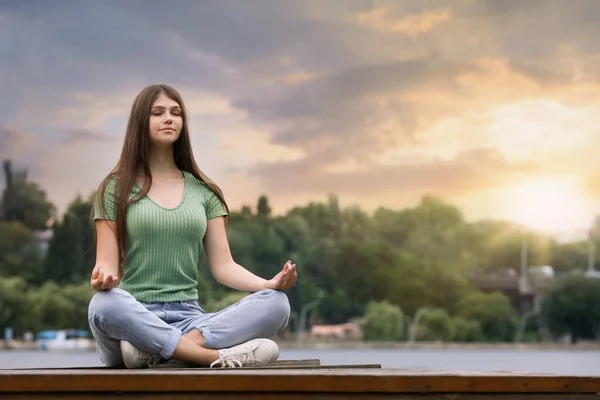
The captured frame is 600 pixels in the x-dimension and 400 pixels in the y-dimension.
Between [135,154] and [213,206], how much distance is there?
1.31 ft

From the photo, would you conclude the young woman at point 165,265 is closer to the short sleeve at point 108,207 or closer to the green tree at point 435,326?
the short sleeve at point 108,207

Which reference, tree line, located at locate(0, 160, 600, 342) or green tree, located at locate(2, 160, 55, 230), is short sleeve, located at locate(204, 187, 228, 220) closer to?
tree line, located at locate(0, 160, 600, 342)

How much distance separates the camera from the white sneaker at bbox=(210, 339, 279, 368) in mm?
4180

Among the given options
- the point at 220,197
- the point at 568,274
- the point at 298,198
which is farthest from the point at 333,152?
the point at 220,197

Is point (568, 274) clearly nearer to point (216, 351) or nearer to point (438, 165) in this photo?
point (438, 165)

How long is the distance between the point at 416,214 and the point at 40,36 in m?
40.8

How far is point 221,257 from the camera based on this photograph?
4633 mm

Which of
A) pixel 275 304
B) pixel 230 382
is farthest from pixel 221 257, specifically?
pixel 230 382

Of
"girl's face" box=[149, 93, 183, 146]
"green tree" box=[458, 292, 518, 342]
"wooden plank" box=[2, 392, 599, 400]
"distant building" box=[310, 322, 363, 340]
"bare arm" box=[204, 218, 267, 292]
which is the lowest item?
"distant building" box=[310, 322, 363, 340]

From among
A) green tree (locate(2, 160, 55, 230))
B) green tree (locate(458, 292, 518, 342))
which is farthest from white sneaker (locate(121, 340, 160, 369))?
green tree (locate(2, 160, 55, 230))

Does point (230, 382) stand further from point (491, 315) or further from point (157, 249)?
point (491, 315)

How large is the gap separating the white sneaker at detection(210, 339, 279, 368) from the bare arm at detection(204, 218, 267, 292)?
34 cm

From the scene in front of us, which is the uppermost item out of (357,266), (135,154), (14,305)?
(135,154)

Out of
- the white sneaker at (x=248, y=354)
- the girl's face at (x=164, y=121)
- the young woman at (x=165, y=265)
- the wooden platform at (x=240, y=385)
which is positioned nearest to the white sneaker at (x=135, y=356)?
the young woman at (x=165, y=265)
